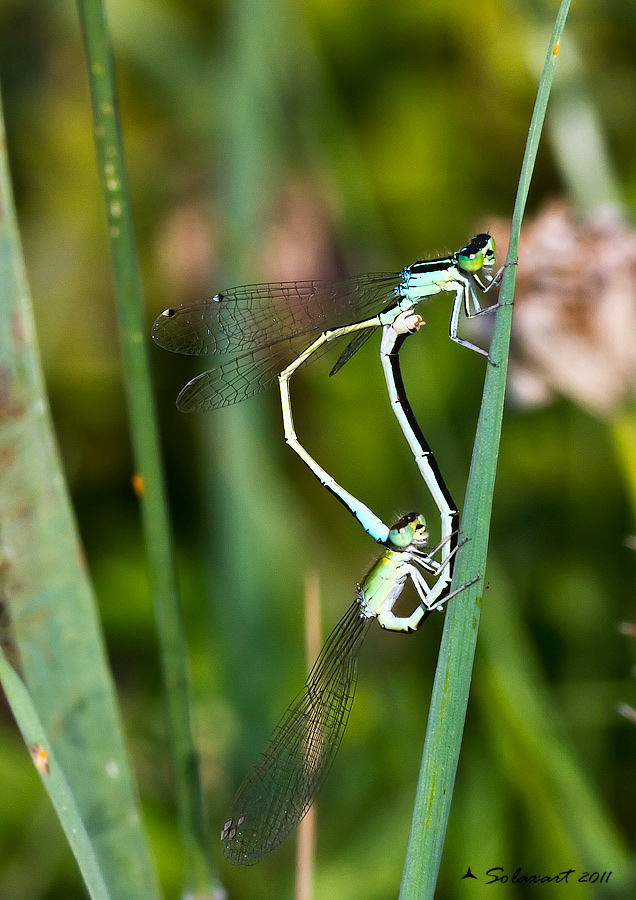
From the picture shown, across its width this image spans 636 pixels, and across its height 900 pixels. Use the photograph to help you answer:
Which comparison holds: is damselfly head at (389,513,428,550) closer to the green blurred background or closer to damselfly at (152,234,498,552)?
damselfly at (152,234,498,552)

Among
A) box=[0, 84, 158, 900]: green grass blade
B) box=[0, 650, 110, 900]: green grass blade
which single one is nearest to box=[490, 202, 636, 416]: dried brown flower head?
box=[0, 84, 158, 900]: green grass blade

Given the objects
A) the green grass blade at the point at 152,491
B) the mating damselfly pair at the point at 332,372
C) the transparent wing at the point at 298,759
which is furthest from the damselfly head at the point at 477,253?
the transparent wing at the point at 298,759

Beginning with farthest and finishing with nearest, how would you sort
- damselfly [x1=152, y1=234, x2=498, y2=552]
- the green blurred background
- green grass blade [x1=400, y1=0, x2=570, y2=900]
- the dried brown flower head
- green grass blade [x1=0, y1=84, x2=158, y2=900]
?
the green blurred background
the dried brown flower head
damselfly [x1=152, y1=234, x2=498, y2=552]
green grass blade [x1=0, y1=84, x2=158, y2=900]
green grass blade [x1=400, y1=0, x2=570, y2=900]

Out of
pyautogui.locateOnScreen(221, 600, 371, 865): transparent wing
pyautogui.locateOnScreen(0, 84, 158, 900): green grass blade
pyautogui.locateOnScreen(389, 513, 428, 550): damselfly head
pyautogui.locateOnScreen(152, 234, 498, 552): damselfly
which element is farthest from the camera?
pyautogui.locateOnScreen(152, 234, 498, 552): damselfly

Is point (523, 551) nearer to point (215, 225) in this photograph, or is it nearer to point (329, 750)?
point (329, 750)

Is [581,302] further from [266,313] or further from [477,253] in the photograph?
[266,313]

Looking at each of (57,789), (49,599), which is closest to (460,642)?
(57,789)
